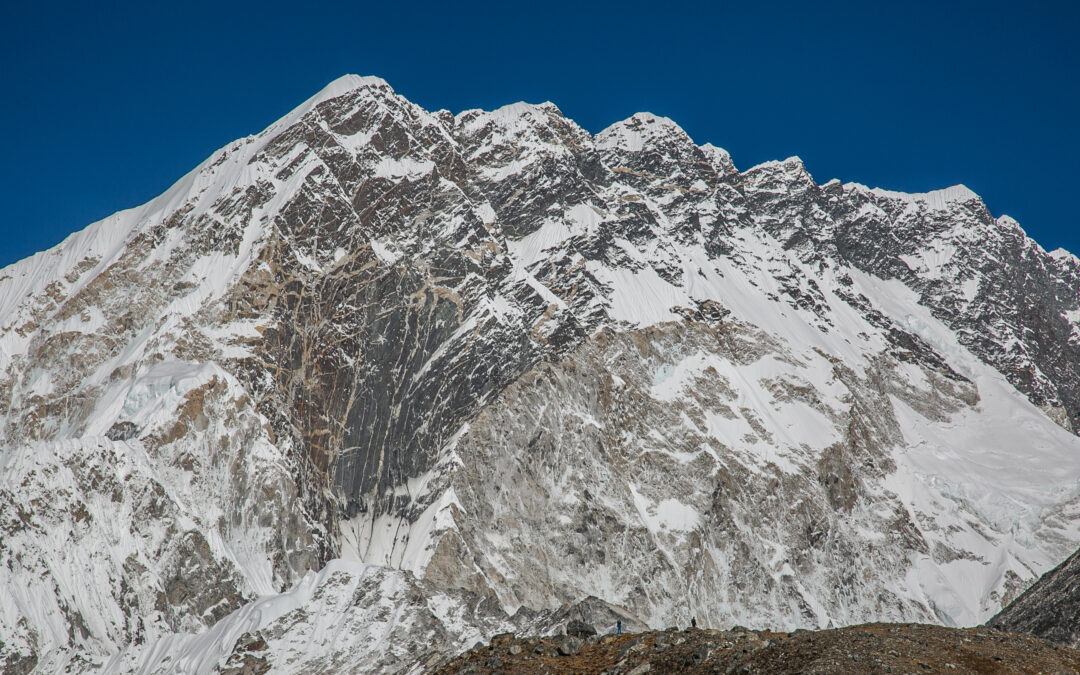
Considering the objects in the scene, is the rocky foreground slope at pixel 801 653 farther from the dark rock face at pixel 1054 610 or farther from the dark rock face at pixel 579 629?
the dark rock face at pixel 1054 610

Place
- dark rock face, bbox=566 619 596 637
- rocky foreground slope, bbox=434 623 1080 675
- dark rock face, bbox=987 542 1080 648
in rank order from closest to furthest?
rocky foreground slope, bbox=434 623 1080 675 → dark rock face, bbox=566 619 596 637 → dark rock face, bbox=987 542 1080 648

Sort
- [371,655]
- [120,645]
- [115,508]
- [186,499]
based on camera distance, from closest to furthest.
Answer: [371,655] < [120,645] < [115,508] < [186,499]

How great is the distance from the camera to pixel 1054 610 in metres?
77.8

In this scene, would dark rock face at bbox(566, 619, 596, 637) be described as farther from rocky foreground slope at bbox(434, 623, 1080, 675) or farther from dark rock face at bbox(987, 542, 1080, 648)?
dark rock face at bbox(987, 542, 1080, 648)

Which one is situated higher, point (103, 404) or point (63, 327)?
point (63, 327)

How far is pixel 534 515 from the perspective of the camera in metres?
189

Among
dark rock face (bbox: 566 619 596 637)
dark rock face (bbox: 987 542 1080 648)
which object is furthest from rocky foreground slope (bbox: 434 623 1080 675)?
dark rock face (bbox: 987 542 1080 648)

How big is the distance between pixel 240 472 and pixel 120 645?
39798 millimetres

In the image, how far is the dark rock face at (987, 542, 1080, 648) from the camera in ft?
243

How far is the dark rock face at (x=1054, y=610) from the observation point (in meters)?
74.2

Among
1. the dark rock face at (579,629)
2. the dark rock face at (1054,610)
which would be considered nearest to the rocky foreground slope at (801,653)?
the dark rock face at (579,629)

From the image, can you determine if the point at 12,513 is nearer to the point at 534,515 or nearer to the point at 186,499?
the point at 186,499

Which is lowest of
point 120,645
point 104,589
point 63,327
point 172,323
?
point 120,645

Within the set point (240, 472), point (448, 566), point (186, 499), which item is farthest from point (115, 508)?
point (448, 566)
